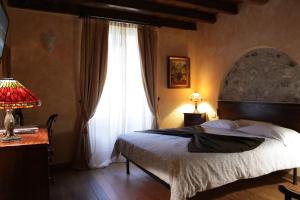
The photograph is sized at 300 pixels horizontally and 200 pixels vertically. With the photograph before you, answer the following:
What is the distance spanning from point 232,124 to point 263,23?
1.71m

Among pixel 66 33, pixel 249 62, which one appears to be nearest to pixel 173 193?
pixel 249 62

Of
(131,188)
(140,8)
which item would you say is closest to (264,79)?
(140,8)

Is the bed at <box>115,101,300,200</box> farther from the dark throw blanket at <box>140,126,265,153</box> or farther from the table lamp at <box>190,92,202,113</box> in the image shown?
the table lamp at <box>190,92,202,113</box>

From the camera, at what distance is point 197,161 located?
2.42 metres

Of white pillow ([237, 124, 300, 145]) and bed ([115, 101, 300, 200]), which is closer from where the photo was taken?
bed ([115, 101, 300, 200])

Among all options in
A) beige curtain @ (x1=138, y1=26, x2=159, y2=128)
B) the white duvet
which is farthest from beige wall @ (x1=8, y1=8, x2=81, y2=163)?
the white duvet

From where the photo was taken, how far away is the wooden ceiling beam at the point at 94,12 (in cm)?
382

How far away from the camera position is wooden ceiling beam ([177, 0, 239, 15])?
399 centimetres

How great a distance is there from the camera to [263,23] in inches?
156

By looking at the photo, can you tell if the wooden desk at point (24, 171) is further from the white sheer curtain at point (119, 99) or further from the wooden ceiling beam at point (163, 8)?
the wooden ceiling beam at point (163, 8)

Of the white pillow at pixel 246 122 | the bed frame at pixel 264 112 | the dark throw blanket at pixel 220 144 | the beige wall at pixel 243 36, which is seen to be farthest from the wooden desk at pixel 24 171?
the beige wall at pixel 243 36

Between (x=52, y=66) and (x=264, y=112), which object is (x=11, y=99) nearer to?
(x=52, y=66)

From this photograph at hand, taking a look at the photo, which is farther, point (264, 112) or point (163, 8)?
point (163, 8)

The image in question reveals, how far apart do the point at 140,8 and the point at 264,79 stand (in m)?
2.35
